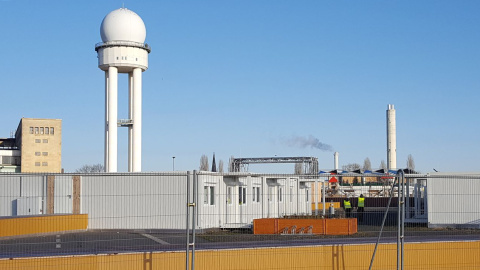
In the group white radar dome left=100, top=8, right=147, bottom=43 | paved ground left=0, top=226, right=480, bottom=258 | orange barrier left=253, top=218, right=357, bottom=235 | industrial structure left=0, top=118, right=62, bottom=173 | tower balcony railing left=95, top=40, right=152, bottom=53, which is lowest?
orange barrier left=253, top=218, right=357, bottom=235

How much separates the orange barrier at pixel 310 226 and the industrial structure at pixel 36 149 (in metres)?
75.9

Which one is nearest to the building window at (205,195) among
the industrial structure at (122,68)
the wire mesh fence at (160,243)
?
the wire mesh fence at (160,243)

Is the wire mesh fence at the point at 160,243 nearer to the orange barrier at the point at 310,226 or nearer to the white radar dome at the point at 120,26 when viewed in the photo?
the orange barrier at the point at 310,226

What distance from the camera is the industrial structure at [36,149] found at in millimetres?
95812

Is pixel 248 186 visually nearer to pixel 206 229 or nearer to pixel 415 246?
pixel 206 229

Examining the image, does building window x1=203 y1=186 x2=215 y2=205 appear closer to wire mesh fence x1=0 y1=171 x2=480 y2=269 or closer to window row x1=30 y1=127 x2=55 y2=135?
wire mesh fence x1=0 y1=171 x2=480 y2=269

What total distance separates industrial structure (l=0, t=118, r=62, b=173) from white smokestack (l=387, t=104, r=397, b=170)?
49483mm

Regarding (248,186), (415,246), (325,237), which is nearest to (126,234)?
(415,246)

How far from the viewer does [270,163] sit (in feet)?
253

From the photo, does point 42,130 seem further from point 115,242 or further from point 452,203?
point 115,242

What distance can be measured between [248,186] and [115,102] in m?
24.7

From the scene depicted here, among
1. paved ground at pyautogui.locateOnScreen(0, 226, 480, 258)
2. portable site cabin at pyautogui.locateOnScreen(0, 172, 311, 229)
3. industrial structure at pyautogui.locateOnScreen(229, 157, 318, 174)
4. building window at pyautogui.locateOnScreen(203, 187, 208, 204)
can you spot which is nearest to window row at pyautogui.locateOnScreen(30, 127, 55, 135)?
industrial structure at pyautogui.locateOnScreen(229, 157, 318, 174)

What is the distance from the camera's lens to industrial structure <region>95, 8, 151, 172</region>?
2100 inches

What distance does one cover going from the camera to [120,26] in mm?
54031
